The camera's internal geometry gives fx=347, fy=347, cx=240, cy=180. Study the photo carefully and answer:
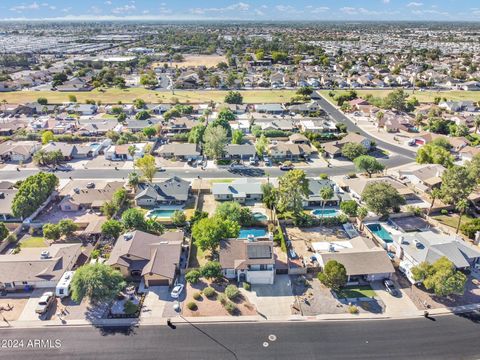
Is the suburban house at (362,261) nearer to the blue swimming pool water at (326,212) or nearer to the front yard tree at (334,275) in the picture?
the front yard tree at (334,275)

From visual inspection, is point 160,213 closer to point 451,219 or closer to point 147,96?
point 451,219

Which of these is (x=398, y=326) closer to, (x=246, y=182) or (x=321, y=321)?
(x=321, y=321)

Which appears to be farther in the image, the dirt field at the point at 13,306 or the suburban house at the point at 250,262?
the suburban house at the point at 250,262

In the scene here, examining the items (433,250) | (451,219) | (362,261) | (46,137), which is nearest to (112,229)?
A: (362,261)

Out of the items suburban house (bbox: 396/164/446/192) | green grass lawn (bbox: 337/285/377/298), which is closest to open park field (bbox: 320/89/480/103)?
suburban house (bbox: 396/164/446/192)

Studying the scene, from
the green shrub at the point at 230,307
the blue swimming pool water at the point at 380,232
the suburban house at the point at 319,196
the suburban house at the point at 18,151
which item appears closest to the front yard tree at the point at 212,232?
the green shrub at the point at 230,307

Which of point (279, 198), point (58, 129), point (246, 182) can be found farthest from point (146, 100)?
point (279, 198)
